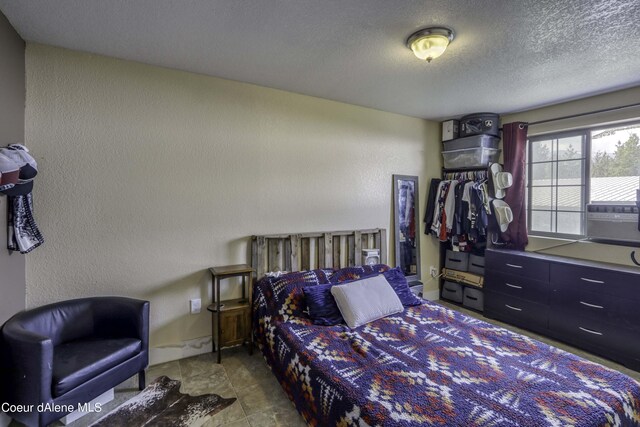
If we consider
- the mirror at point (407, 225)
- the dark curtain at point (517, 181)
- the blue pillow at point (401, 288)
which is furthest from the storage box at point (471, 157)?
the blue pillow at point (401, 288)

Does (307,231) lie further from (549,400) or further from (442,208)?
(549,400)

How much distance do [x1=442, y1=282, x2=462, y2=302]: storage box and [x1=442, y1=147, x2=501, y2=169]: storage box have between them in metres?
1.57

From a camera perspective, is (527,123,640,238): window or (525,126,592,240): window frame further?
(525,126,592,240): window frame

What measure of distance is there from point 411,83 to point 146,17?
212 centimetres

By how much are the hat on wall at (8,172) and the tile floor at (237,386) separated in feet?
4.56

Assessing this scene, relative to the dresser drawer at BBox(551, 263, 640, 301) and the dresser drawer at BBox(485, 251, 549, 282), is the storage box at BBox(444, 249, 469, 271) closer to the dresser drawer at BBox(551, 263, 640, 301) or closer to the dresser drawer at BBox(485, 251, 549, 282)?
the dresser drawer at BBox(485, 251, 549, 282)

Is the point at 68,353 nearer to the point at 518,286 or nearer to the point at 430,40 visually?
the point at 430,40

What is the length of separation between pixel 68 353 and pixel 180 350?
892 millimetres

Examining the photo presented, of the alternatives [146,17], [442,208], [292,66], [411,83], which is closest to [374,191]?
[442,208]

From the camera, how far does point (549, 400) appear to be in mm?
1452

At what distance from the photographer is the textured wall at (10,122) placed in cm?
179

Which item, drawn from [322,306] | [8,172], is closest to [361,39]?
[322,306]

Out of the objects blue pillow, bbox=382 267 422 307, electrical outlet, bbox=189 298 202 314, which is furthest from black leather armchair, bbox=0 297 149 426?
blue pillow, bbox=382 267 422 307

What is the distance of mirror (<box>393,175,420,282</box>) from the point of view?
383 centimetres
